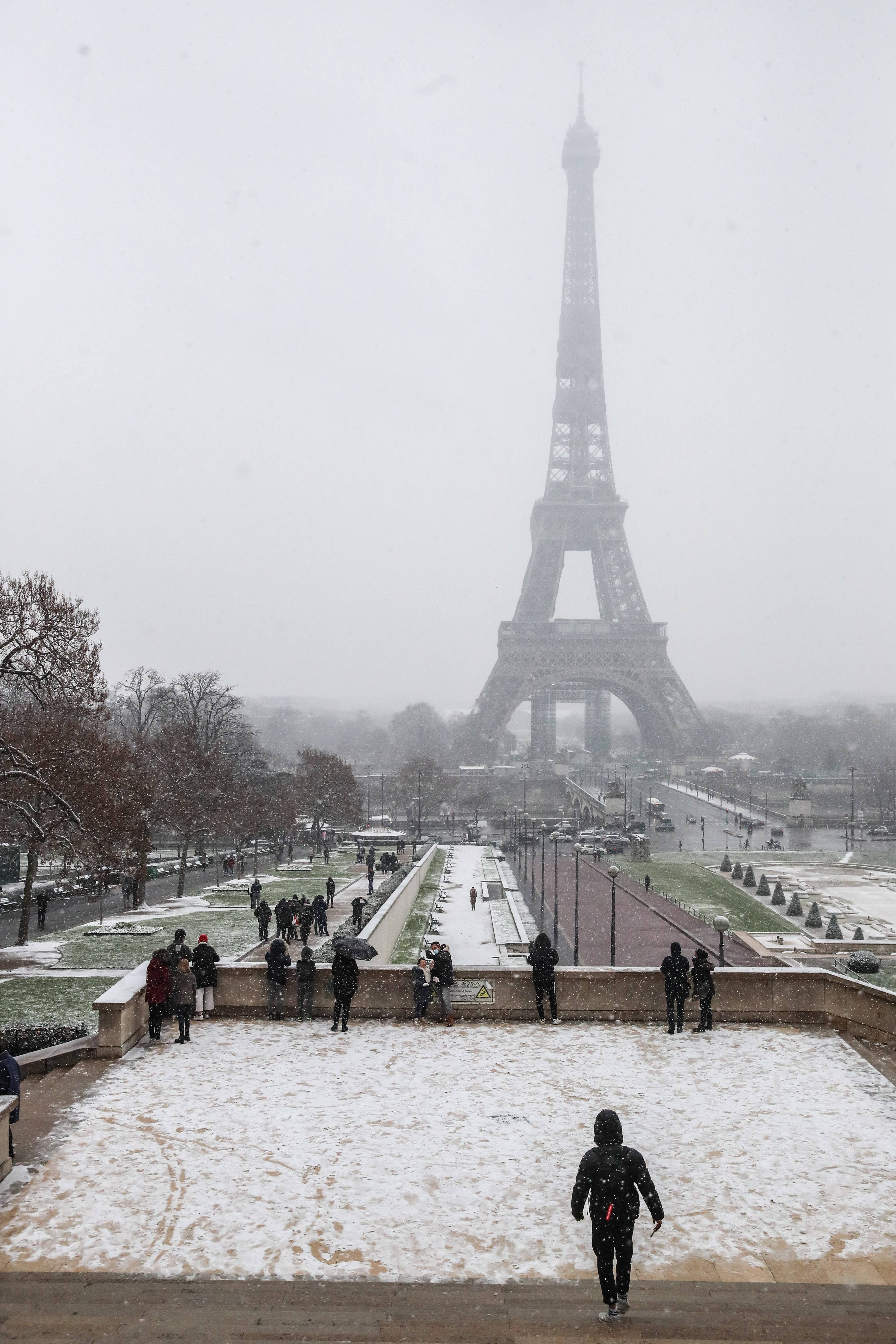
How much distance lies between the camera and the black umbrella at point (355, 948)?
14.0 meters

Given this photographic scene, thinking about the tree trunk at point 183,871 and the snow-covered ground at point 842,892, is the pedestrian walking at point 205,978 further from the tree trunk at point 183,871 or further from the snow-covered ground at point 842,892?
the snow-covered ground at point 842,892

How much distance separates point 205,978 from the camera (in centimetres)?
1409

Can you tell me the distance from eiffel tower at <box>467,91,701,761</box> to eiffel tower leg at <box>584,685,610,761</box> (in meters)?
32.8

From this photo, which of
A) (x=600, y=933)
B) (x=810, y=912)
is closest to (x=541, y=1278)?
(x=600, y=933)

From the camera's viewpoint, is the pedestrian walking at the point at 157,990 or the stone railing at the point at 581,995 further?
the stone railing at the point at 581,995

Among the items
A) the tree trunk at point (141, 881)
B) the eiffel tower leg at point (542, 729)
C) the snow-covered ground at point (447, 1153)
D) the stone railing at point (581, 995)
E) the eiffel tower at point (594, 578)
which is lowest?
the tree trunk at point (141, 881)

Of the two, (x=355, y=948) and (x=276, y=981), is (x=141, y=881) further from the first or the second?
(x=355, y=948)

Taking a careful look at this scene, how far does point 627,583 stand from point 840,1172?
114 m

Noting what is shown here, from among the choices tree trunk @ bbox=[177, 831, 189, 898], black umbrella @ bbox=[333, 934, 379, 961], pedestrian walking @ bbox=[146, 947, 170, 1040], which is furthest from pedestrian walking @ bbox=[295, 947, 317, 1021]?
tree trunk @ bbox=[177, 831, 189, 898]

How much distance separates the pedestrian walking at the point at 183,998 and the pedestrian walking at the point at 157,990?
95mm

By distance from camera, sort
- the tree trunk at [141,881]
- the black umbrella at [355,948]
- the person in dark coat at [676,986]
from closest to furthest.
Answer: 1. the person in dark coat at [676,986]
2. the black umbrella at [355,948]
3. the tree trunk at [141,881]

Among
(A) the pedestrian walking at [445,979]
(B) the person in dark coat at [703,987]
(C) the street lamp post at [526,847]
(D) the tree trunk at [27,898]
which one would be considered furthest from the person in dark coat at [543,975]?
(C) the street lamp post at [526,847]

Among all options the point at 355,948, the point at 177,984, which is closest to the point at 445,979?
the point at 355,948

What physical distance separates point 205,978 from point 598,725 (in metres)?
168
